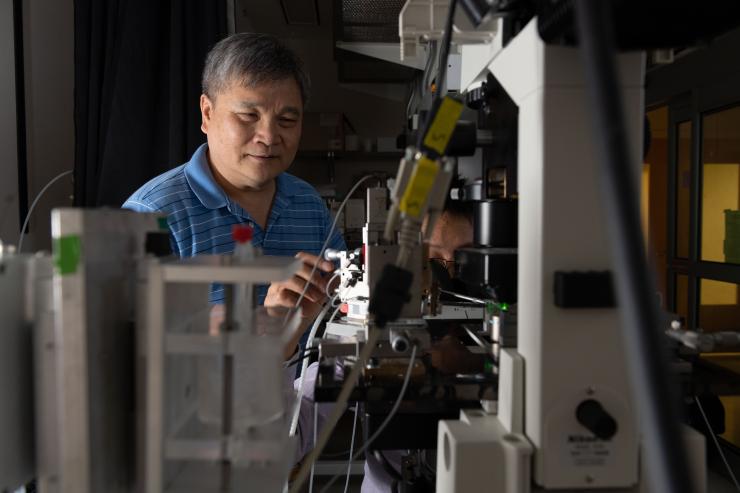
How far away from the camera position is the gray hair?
4.09 feet

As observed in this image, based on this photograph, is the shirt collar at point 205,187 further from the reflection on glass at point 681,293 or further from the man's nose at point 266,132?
the reflection on glass at point 681,293

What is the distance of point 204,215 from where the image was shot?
1.38 meters

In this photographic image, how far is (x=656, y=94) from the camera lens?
2.60 meters

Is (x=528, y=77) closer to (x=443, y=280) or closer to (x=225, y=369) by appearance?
(x=225, y=369)

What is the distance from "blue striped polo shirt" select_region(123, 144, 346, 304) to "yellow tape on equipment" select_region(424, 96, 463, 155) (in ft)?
2.80

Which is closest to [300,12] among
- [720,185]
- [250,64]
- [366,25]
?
[366,25]

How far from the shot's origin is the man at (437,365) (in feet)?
2.37

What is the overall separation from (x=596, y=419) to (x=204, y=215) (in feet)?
3.74

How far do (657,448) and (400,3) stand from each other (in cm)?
208

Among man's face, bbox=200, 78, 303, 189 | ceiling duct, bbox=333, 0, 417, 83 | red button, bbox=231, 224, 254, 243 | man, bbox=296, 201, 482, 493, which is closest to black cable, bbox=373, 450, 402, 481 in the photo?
man, bbox=296, 201, 482, 493

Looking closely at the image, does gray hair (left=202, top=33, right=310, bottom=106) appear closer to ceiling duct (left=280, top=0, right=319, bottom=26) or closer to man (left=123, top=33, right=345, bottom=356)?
man (left=123, top=33, right=345, bottom=356)

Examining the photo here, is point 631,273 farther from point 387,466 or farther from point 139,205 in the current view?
point 139,205

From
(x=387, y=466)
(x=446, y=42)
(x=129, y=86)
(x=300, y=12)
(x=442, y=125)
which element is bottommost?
(x=387, y=466)

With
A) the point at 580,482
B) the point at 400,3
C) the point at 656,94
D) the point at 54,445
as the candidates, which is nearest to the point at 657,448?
the point at 580,482
